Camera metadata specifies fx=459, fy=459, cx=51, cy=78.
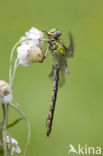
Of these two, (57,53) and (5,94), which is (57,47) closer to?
(57,53)

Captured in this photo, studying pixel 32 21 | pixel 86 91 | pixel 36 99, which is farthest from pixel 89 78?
pixel 32 21

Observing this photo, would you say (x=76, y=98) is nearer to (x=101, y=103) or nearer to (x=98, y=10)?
(x=101, y=103)

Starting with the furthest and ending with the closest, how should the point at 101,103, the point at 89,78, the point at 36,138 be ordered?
the point at 89,78 → the point at 101,103 → the point at 36,138

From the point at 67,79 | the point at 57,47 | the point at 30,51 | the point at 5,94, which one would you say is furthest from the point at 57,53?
the point at 67,79

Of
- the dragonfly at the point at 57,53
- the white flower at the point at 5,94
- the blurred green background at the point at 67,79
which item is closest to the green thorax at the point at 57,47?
the dragonfly at the point at 57,53

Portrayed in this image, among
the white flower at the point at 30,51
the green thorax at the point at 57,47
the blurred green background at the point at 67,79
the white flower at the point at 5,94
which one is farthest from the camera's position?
the blurred green background at the point at 67,79

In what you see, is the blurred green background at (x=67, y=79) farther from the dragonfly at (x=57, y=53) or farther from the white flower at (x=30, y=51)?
the white flower at (x=30, y=51)

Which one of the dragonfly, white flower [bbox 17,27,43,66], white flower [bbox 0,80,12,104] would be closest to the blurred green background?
the dragonfly

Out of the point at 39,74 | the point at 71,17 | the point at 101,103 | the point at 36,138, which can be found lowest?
the point at 36,138
